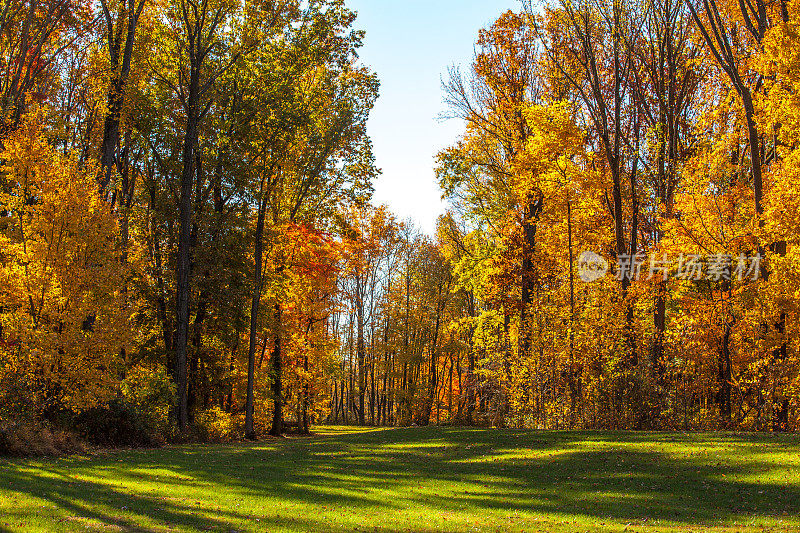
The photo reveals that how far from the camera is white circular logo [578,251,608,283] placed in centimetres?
2094

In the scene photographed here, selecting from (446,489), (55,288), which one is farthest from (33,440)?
(446,489)

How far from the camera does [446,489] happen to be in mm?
11438

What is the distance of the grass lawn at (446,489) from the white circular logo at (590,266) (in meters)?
6.21

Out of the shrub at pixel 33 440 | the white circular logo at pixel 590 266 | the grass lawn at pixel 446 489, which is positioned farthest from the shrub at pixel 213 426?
the white circular logo at pixel 590 266

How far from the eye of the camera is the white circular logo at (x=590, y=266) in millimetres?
20938

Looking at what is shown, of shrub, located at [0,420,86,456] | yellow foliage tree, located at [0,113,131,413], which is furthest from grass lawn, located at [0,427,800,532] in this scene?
yellow foliage tree, located at [0,113,131,413]

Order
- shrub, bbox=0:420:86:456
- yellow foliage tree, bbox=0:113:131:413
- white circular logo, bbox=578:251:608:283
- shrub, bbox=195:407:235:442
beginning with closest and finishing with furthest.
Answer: shrub, bbox=0:420:86:456 → yellow foliage tree, bbox=0:113:131:413 → white circular logo, bbox=578:251:608:283 → shrub, bbox=195:407:235:442

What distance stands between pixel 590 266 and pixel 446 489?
40.8 feet

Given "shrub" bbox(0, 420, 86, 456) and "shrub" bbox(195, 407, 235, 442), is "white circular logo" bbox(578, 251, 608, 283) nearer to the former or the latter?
"shrub" bbox(195, 407, 235, 442)

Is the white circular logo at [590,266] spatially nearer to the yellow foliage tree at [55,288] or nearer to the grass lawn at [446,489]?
the grass lawn at [446,489]

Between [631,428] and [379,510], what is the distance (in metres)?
10.5

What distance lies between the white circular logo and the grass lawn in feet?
20.4

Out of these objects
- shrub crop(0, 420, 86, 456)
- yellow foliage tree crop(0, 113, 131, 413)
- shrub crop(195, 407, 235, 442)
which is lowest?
shrub crop(195, 407, 235, 442)

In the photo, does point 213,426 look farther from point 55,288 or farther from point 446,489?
point 446,489
